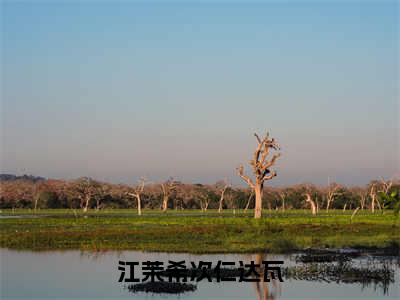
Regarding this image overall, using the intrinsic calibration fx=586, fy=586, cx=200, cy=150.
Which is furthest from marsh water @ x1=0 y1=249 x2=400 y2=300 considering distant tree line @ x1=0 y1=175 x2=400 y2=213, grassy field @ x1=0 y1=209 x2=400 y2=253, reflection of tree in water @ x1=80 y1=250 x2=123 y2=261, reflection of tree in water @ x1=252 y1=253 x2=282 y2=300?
distant tree line @ x1=0 y1=175 x2=400 y2=213

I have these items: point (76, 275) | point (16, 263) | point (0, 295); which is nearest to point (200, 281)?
point (76, 275)

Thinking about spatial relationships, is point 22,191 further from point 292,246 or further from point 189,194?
point 292,246

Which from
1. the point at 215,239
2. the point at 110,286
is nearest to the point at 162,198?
the point at 215,239

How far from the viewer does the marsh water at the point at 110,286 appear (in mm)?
18594

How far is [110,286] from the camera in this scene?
20.3 meters

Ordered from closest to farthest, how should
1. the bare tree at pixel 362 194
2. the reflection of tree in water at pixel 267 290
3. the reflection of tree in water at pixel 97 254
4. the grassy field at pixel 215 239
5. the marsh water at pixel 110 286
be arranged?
the reflection of tree in water at pixel 267 290 < the marsh water at pixel 110 286 < the reflection of tree in water at pixel 97 254 < the grassy field at pixel 215 239 < the bare tree at pixel 362 194

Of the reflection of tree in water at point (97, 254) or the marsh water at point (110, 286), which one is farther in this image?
the reflection of tree in water at point (97, 254)

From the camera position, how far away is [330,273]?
22.6m

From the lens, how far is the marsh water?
1859 cm

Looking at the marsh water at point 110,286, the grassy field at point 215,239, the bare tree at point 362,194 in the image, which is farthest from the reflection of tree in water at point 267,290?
the bare tree at point 362,194

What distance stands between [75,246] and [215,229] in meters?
11.8

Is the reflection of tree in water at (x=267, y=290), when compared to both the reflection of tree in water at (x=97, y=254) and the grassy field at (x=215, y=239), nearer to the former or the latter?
the reflection of tree in water at (x=97, y=254)

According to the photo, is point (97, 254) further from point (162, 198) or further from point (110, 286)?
point (162, 198)

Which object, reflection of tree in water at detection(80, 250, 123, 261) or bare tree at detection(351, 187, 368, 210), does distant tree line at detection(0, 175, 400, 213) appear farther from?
reflection of tree in water at detection(80, 250, 123, 261)
